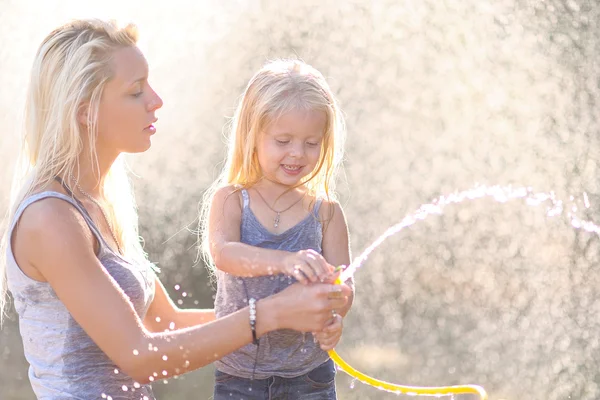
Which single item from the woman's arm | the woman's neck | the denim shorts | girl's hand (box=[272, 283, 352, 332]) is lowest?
the denim shorts

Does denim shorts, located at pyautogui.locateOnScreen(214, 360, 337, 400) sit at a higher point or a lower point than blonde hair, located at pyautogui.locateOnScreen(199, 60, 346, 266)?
lower

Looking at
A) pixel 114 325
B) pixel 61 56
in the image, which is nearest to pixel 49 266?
pixel 114 325

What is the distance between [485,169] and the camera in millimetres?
7496

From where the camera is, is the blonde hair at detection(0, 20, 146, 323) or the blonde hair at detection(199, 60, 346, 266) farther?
the blonde hair at detection(199, 60, 346, 266)

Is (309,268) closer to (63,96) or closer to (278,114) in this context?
(278,114)

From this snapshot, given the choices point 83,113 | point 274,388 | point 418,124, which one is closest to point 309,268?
point 274,388

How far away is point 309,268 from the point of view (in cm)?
250

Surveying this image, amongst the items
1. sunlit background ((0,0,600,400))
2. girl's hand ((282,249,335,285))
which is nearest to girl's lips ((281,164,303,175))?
girl's hand ((282,249,335,285))

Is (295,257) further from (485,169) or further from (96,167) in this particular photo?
(485,169)

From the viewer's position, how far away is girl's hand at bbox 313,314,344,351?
260cm

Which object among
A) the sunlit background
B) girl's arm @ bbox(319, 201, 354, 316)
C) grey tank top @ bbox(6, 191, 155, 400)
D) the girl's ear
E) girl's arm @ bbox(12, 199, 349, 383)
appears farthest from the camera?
the sunlit background

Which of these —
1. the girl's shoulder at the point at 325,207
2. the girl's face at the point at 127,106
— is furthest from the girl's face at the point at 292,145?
the girl's face at the point at 127,106

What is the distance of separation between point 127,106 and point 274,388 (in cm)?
93

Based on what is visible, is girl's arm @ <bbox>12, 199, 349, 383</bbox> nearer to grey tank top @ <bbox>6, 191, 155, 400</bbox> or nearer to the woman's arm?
grey tank top @ <bbox>6, 191, 155, 400</bbox>
